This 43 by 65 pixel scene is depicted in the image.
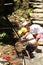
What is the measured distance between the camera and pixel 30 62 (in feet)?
27.5

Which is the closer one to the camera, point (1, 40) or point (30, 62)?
point (30, 62)

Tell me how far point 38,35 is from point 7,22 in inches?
157

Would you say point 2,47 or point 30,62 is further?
point 2,47

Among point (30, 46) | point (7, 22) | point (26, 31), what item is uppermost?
point (7, 22)

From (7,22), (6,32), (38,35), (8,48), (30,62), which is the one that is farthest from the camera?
(7,22)

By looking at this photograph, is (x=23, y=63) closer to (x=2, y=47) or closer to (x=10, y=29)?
(x=2, y=47)

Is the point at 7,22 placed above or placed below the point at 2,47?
above

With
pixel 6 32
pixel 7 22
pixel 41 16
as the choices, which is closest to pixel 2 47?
pixel 6 32

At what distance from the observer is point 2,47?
1020 cm

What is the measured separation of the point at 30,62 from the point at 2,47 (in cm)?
212

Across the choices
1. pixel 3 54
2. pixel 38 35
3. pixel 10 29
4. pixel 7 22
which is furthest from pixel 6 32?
pixel 38 35

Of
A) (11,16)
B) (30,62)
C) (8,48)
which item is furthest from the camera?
(11,16)

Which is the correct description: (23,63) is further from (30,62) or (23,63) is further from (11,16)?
(11,16)

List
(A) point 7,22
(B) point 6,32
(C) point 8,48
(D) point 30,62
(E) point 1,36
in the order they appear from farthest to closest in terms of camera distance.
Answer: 1. (A) point 7,22
2. (B) point 6,32
3. (E) point 1,36
4. (C) point 8,48
5. (D) point 30,62
